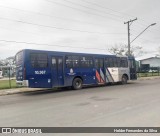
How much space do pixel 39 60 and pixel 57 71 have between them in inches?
67.6

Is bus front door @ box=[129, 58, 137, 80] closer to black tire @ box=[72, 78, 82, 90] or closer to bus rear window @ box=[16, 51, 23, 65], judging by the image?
black tire @ box=[72, 78, 82, 90]

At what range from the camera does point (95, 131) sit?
6.49 metres

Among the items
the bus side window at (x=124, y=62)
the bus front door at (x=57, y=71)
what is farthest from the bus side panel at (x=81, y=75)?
the bus side window at (x=124, y=62)

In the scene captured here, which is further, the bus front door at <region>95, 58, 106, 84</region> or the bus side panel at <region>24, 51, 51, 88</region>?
the bus front door at <region>95, 58, 106, 84</region>

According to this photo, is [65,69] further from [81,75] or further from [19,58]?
[19,58]

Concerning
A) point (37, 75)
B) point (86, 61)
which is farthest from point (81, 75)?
point (37, 75)

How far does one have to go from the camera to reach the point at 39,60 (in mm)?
17594

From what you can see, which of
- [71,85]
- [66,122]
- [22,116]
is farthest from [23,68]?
[66,122]

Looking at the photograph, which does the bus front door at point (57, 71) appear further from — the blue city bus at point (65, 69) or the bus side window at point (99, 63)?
the bus side window at point (99, 63)

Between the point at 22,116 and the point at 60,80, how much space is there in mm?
9981

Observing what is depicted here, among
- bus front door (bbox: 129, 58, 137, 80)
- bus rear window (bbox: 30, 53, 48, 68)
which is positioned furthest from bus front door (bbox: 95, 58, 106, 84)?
bus rear window (bbox: 30, 53, 48, 68)

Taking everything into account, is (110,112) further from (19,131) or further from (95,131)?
(19,131)

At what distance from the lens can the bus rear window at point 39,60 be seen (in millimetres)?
17188

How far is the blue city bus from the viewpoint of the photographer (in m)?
17.0
